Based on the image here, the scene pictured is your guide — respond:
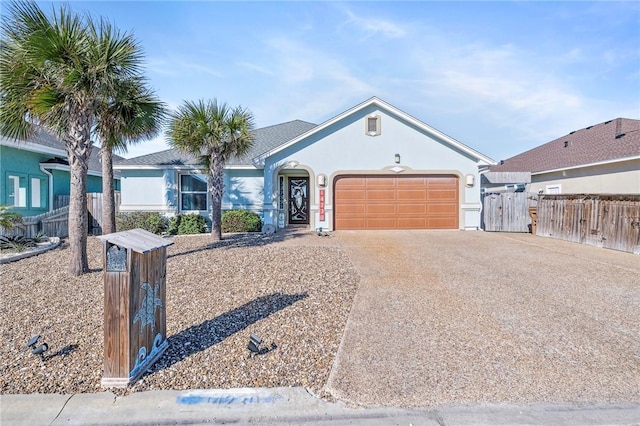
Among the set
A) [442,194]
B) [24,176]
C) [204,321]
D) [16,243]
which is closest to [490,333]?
[204,321]

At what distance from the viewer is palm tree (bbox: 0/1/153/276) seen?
6934mm

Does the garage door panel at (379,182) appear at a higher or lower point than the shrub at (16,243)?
higher

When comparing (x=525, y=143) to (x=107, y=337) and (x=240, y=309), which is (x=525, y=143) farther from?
(x=107, y=337)

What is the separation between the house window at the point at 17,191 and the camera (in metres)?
14.2

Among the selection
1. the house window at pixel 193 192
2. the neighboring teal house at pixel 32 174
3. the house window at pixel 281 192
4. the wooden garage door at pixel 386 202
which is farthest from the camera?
the house window at pixel 281 192

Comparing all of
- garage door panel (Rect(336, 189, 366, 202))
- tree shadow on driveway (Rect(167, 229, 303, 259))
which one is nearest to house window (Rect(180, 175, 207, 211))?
tree shadow on driveway (Rect(167, 229, 303, 259))

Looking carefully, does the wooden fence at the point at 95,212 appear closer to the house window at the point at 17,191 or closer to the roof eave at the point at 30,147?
the house window at the point at 17,191

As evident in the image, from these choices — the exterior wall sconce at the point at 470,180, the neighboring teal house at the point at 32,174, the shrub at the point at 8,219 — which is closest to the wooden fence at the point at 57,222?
the shrub at the point at 8,219

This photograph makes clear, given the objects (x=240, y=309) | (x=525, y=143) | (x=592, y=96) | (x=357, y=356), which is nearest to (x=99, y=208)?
(x=240, y=309)

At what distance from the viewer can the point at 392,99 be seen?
15836 millimetres

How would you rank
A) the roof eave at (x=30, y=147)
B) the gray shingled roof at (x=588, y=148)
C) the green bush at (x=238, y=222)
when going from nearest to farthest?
1. the roof eave at (x=30, y=147)
2. the green bush at (x=238, y=222)
3. the gray shingled roof at (x=588, y=148)

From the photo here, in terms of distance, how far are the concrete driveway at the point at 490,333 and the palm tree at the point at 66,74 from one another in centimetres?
655

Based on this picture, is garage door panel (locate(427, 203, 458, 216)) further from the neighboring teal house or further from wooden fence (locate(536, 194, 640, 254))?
the neighboring teal house

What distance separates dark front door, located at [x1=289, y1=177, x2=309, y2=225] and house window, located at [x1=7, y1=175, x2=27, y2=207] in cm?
1101
